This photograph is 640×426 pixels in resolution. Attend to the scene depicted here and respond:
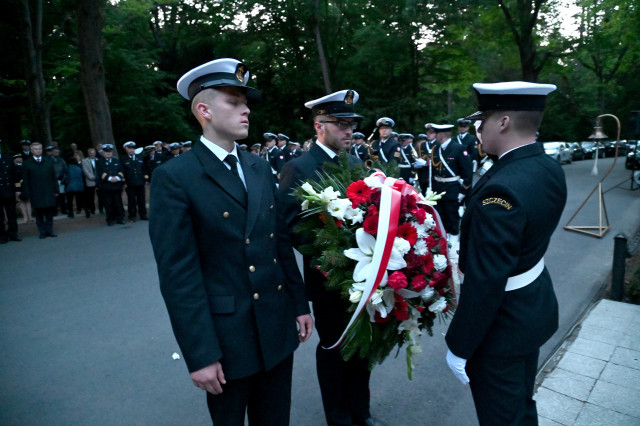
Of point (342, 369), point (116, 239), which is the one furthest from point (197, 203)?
point (116, 239)

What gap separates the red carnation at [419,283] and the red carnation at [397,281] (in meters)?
0.07

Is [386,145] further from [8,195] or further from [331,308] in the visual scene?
[8,195]

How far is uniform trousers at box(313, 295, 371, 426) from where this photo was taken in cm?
300

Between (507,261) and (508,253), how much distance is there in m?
0.04

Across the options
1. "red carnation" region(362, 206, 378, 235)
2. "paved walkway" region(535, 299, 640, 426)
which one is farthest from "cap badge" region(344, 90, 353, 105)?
"paved walkway" region(535, 299, 640, 426)

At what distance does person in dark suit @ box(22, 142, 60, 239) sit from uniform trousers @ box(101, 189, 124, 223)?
1380 mm

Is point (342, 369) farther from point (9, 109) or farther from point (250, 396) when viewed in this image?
point (9, 109)

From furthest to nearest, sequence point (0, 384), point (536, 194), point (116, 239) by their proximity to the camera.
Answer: point (116, 239) < point (0, 384) < point (536, 194)

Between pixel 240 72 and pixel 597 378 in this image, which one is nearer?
pixel 240 72

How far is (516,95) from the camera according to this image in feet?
6.61

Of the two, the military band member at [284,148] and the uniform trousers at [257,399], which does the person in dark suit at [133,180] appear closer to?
the military band member at [284,148]

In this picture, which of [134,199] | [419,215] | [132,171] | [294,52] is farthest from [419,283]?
[294,52]

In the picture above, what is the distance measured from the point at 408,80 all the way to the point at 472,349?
27163 mm

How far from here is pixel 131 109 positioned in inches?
851
